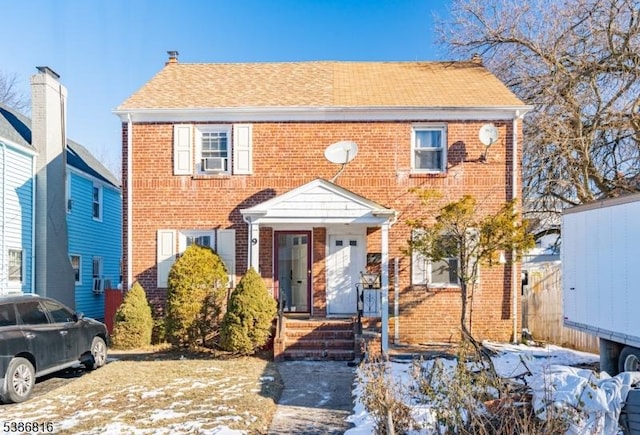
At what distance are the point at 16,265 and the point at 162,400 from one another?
10.4m

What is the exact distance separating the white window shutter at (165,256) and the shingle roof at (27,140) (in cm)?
579

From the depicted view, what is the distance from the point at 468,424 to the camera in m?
5.57

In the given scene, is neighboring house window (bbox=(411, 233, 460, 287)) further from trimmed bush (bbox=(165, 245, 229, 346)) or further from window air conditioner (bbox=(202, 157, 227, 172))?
window air conditioner (bbox=(202, 157, 227, 172))

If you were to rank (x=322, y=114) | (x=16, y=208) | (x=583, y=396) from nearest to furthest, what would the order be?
(x=583, y=396) → (x=322, y=114) → (x=16, y=208)

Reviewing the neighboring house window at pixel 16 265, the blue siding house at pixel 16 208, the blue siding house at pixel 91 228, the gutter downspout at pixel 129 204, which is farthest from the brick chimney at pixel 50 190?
the gutter downspout at pixel 129 204

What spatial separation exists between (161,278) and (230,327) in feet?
11.2

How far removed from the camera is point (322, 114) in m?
14.6

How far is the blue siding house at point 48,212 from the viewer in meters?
16.2

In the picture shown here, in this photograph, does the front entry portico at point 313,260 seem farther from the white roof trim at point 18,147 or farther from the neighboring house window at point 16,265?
the white roof trim at point 18,147

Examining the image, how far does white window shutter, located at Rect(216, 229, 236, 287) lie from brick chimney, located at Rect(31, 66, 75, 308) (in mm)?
6649

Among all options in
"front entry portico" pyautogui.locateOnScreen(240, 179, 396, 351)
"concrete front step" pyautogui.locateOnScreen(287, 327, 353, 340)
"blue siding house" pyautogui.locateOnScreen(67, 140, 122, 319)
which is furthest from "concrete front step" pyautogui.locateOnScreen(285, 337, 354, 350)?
"blue siding house" pyautogui.locateOnScreen(67, 140, 122, 319)

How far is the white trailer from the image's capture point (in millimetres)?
8695

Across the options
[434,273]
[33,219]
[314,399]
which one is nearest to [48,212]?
[33,219]

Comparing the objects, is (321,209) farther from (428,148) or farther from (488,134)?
(488,134)
